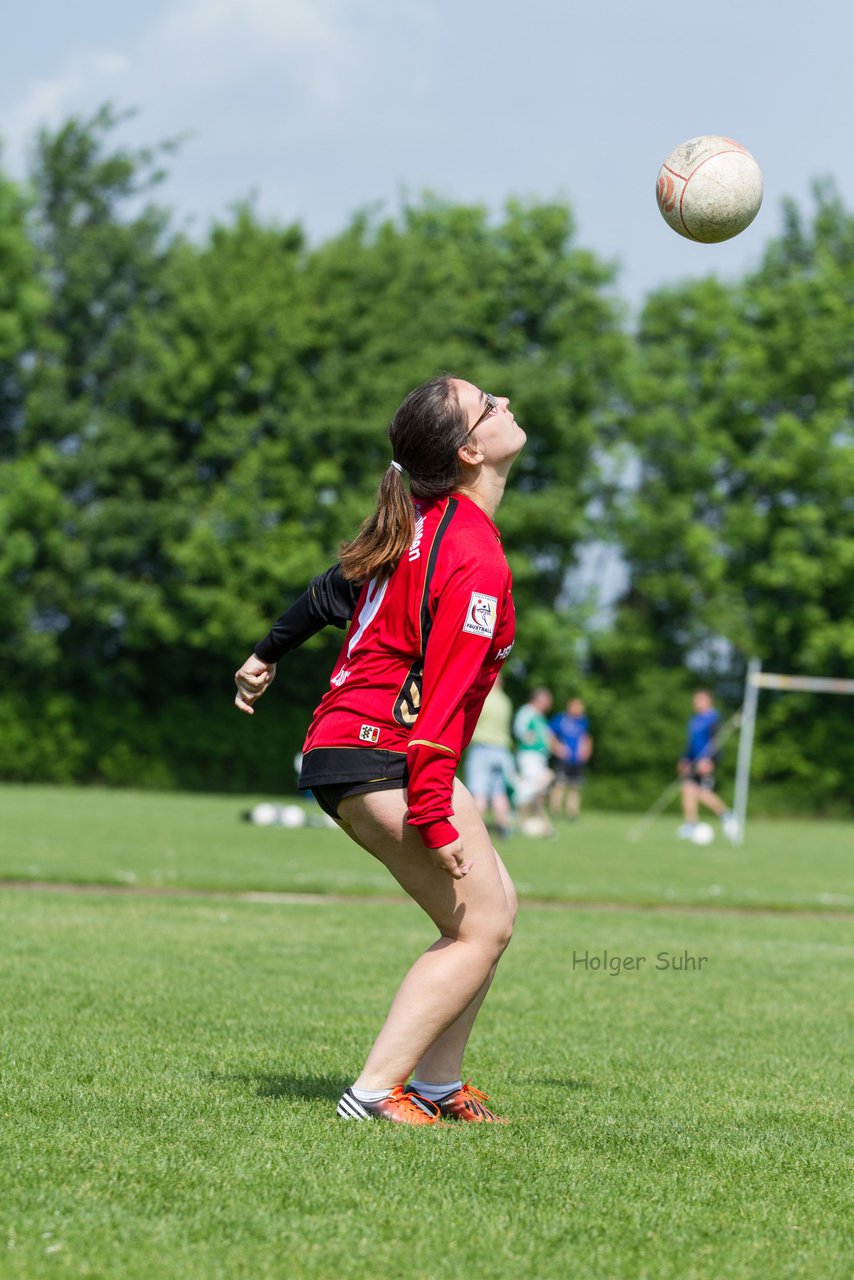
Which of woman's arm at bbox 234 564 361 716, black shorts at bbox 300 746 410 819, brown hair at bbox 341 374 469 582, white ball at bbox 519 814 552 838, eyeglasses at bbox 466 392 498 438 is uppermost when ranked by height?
eyeglasses at bbox 466 392 498 438

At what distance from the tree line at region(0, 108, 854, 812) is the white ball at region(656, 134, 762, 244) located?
29.4m

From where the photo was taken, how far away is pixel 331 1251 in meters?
3.14

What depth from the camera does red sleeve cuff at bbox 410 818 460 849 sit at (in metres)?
4.09

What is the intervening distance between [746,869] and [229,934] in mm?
9637

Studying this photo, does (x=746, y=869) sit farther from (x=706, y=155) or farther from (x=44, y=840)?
(x=706, y=155)

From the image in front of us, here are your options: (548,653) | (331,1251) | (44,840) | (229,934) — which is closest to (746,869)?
(44,840)

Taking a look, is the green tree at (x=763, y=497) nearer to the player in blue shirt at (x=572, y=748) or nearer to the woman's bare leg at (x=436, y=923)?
the player in blue shirt at (x=572, y=748)

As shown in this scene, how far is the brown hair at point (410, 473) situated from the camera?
4.39m

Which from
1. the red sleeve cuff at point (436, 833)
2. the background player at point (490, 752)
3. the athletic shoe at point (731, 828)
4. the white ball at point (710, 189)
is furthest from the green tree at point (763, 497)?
the red sleeve cuff at point (436, 833)

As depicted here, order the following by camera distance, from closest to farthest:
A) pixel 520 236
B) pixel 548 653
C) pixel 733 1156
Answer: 1. pixel 733 1156
2. pixel 548 653
3. pixel 520 236

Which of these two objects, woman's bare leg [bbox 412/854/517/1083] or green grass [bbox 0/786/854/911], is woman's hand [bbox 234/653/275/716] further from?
green grass [bbox 0/786/854/911]

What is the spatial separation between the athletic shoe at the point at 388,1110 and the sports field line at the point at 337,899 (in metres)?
7.26

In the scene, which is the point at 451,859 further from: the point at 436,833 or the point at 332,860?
the point at 332,860

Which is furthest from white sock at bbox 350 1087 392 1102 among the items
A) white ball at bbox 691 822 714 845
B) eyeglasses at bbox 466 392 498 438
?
white ball at bbox 691 822 714 845
